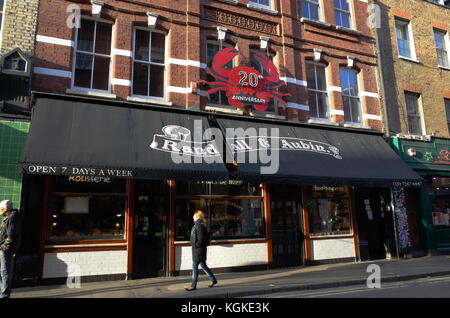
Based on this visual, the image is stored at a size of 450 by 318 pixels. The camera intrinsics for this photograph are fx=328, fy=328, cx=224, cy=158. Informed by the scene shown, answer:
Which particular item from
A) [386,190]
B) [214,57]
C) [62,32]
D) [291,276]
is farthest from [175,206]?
[386,190]

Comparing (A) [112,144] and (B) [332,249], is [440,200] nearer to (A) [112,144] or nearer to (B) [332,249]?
(B) [332,249]

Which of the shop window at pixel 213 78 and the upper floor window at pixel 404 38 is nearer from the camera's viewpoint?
the shop window at pixel 213 78

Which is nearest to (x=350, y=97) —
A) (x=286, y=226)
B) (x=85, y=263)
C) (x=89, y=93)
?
(x=286, y=226)

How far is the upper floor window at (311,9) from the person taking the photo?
1348cm

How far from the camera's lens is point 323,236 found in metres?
11.4

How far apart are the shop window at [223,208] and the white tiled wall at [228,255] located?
0.99ft

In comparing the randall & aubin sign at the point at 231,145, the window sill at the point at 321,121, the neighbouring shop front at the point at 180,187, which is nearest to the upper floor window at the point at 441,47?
the neighbouring shop front at the point at 180,187

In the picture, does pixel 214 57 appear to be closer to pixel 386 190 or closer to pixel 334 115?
pixel 334 115

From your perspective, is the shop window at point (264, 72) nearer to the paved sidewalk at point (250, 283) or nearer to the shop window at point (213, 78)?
the shop window at point (213, 78)

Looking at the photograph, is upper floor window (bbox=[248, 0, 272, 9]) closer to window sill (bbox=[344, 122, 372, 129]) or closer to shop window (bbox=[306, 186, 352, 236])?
window sill (bbox=[344, 122, 372, 129])

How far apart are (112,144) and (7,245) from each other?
120 inches

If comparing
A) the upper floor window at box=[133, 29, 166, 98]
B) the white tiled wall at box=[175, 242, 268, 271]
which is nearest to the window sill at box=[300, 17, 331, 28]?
the upper floor window at box=[133, 29, 166, 98]

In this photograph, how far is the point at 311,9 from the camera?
13.7 meters

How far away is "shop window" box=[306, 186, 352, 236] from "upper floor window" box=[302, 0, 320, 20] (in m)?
7.13
